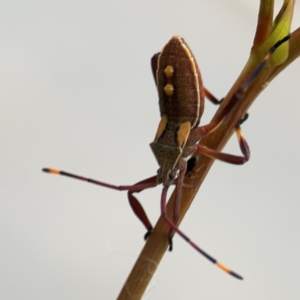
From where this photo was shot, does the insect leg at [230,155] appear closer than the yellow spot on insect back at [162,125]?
Yes

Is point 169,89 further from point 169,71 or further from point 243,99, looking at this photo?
point 243,99

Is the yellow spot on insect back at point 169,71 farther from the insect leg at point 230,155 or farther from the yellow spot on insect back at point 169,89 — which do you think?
the insect leg at point 230,155

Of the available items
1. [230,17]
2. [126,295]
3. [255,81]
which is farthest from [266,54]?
[230,17]

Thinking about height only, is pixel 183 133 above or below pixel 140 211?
above

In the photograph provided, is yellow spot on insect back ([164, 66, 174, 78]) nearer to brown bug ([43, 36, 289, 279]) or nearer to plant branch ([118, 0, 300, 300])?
brown bug ([43, 36, 289, 279])

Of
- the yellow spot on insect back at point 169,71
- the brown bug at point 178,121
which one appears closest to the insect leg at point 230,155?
the brown bug at point 178,121

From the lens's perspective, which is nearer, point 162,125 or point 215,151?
point 215,151

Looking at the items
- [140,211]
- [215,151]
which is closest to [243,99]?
[215,151]

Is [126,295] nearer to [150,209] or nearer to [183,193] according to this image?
[183,193]

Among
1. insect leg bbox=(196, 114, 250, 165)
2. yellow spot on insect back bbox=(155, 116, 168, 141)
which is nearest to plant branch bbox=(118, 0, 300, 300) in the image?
insect leg bbox=(196, 114, 250, 165)

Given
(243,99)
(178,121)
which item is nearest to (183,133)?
(178,121)

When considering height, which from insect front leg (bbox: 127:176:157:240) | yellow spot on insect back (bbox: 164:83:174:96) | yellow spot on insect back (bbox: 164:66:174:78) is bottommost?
insect front leg (bbox: 127:176:157:240)
